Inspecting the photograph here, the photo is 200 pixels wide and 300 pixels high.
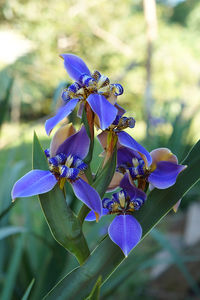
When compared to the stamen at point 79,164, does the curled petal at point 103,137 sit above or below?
above

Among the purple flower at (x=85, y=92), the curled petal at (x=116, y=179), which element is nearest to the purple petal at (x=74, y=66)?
the purple flower at (x=85, y=92)

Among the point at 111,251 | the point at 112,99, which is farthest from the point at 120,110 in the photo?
the point at 111,251

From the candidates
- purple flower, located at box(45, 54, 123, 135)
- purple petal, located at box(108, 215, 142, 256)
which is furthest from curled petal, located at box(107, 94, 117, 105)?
purple petal, located at box(108, 215, 142, 256)

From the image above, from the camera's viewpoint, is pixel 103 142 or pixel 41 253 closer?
pixel 103 142

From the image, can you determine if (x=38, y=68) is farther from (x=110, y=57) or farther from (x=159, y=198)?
(x=159, y=198)

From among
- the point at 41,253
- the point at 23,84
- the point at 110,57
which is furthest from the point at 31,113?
the point at 41,253

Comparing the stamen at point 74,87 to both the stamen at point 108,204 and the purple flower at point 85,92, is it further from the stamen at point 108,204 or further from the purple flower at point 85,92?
the stamen at point 108,204

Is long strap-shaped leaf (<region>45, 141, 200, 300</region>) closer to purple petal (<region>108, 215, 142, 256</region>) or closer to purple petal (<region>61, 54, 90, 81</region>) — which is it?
purple petal (<region>108, 215, 142, 256</region>)
